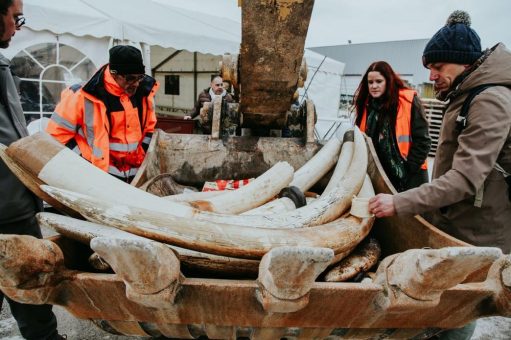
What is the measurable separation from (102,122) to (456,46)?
2123 mm

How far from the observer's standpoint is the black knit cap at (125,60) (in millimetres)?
2342

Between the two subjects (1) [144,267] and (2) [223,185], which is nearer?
(1) [144,267]

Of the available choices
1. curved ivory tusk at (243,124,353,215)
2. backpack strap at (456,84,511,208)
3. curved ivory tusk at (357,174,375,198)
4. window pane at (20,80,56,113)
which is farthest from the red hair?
window pane at (20,80,56,113)

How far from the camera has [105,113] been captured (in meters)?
2.42

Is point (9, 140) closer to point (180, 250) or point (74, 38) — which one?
point (180, 250)

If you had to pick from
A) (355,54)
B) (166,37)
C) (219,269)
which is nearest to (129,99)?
(219,269)

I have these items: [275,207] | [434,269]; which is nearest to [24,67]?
[275,207]

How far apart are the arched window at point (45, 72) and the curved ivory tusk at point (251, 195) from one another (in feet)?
16.1

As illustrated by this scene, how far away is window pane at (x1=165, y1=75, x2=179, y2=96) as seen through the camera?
11.8 metres

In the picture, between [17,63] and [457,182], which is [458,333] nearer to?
[457,182]

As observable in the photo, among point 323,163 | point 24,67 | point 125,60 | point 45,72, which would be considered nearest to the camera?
point 125,60

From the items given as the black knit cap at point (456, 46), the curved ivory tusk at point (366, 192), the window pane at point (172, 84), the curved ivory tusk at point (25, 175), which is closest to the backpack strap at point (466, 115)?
the black knit cap at point (456, 46)

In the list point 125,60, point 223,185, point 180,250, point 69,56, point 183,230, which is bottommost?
point 223,185

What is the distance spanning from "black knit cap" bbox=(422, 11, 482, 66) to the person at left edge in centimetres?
179
